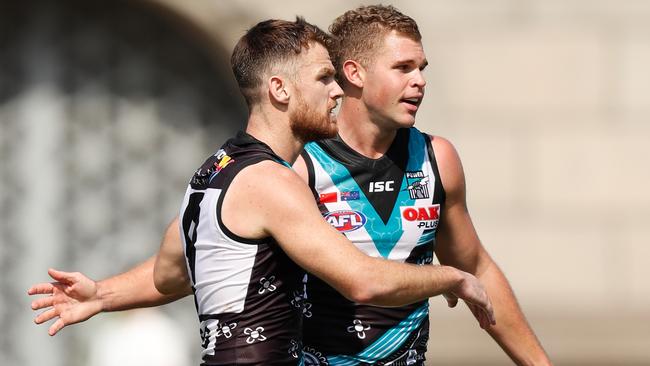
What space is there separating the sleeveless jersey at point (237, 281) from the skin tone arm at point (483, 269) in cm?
115

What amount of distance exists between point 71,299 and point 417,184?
1420mm

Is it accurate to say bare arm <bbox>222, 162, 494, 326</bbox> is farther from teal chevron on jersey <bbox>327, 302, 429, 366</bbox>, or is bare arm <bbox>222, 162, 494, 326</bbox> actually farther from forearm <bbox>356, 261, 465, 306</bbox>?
teal chevron on jersey <bbox>327, 302, 429, 366</bbox>

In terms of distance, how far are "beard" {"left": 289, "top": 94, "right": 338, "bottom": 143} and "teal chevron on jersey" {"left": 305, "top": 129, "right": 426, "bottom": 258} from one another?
660 mm

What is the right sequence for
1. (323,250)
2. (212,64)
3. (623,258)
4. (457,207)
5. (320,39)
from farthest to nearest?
(212,64), (623,258), (457,207), (320,39), (323,250)

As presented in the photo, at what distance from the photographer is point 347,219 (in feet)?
17.8

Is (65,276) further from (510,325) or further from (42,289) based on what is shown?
(510,325)

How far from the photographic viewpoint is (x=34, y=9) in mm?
9094

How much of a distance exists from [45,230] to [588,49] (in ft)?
12.2

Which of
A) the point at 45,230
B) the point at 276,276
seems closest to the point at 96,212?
the point at 45,230

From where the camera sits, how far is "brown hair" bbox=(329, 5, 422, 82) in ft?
18.2

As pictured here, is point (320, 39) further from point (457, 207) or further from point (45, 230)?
point (45, 230)

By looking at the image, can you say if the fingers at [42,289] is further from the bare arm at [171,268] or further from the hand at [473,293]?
the hand at [473,293]

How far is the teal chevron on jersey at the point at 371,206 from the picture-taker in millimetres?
5434

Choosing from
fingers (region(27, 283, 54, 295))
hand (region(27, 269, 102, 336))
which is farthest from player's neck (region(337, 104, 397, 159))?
fingers (region(27, 283, 54, 295))
